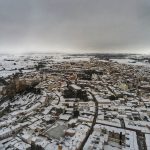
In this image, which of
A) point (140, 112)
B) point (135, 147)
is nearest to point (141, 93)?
point (140, 112)

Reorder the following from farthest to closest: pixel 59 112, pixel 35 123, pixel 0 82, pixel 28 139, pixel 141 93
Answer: pixel 0 82
pixel 141 93
pixel 59 112
pixel 35 123
pixel 28 139

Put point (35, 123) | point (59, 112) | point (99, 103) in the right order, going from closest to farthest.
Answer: point (35, 123) → point (59, 112) → point (99, 103)

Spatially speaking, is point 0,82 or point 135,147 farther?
point 0,82

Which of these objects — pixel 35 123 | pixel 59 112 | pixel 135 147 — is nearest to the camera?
pixel 135 147

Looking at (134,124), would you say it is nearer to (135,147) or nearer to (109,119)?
(109,119)

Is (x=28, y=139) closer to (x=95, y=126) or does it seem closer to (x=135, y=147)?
(x=95, y=126)

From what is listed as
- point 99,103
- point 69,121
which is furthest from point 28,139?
point 99,103

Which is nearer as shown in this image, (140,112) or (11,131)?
(11,131)

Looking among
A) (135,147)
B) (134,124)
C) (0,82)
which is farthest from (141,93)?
(0,82)

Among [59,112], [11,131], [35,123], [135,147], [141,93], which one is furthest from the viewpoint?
[141,93]
